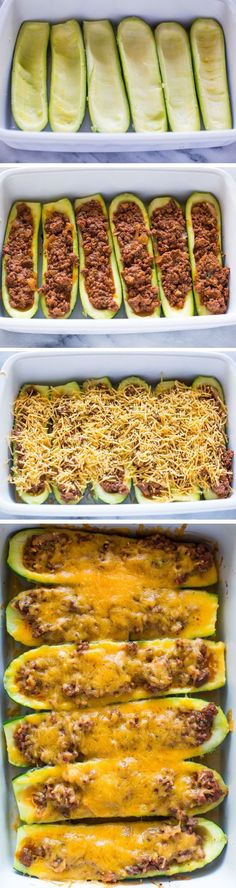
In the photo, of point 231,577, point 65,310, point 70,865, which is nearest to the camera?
point 70,865

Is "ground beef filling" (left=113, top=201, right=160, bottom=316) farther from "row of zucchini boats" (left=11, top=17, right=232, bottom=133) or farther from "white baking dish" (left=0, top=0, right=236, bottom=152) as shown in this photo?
"row of zucchini boats" (left=11, top=17, right=232, bottom=133)

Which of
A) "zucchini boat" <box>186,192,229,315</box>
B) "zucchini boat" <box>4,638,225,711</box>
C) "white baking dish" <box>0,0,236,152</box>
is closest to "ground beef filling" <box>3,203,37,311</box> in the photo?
"white baking dish" <box>0,0,236,152</box>

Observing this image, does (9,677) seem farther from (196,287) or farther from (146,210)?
(146,210)

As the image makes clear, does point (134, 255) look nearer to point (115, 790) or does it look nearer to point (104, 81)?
point (104, 81)

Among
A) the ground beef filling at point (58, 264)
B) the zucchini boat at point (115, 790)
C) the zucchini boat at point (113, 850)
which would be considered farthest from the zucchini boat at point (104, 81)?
the zucchini boat at point (113, 850)

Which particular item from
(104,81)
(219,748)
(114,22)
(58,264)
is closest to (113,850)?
(219,748)

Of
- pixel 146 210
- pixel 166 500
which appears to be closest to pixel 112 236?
pixel 146 210

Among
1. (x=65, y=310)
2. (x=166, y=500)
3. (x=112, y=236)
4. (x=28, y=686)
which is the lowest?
(x=28, y=686)

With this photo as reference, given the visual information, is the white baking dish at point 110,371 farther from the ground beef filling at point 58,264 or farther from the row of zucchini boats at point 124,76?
the row of zucchini boats at point 124,76
